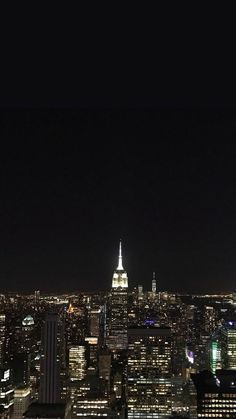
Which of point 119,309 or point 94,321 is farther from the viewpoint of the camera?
point 94,321

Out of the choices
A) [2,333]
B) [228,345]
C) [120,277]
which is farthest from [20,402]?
[228,345]

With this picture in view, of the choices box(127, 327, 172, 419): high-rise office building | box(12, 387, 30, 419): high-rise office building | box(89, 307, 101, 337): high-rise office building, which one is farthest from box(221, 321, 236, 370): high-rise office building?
box(12, 387, 30, 419): high-rise office building

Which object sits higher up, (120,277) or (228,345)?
(120,277)

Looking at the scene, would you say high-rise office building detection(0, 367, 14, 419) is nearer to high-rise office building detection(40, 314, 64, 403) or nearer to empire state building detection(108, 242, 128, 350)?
high-rise office building detection(40, 314, 64, 403)

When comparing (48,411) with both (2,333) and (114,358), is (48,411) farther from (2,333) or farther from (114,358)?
(114,358)

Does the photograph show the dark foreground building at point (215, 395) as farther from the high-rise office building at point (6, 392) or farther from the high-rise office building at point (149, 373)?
the high-rise office building at point (6, 392)

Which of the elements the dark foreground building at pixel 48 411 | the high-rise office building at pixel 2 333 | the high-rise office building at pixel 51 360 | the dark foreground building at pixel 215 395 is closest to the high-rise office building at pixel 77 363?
the high-rise office building at pixel 51 360
